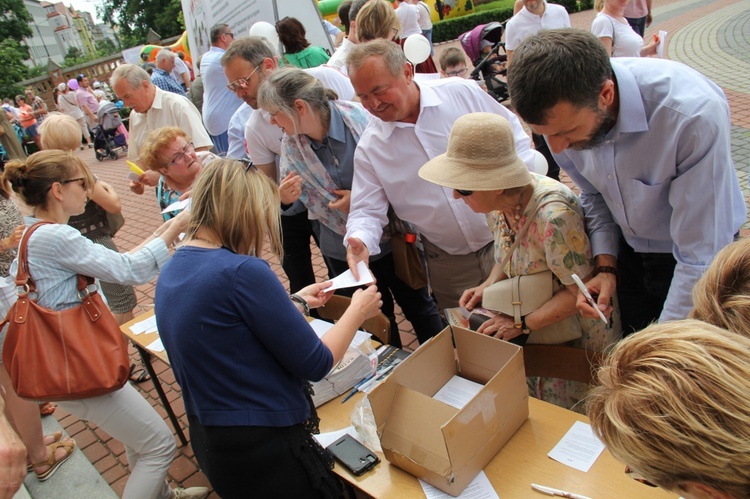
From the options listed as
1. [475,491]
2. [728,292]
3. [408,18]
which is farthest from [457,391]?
[408,18]

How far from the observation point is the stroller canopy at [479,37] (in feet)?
30.9

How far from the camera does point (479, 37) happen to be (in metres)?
9.46

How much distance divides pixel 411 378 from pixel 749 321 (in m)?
1.11

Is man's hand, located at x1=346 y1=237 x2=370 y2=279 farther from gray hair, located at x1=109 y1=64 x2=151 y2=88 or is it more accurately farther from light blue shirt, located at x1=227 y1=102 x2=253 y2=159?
gray hair, located at x1=109 y1=64 x2=151 y2=88

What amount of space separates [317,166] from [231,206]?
1.28 metres

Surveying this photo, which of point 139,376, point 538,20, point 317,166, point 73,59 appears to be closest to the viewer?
point 317,166

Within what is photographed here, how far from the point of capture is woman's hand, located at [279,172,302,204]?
297 cm

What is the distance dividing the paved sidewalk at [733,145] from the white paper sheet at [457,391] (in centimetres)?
186

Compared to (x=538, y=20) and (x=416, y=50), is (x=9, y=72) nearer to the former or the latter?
(x=416, y=50)

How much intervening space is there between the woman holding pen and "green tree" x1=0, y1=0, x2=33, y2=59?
39.5 meters

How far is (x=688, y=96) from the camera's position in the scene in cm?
→ 169

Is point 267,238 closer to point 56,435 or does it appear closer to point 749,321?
point 749,321

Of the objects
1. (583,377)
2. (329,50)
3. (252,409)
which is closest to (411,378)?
(252,409)

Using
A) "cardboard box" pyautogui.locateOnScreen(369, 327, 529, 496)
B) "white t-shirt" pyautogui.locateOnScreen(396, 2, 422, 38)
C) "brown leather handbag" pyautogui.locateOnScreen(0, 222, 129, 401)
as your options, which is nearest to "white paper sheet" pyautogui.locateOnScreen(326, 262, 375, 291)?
"cardboard box" pyautogui.locateOnScreen(369, 327, 529, 496)
